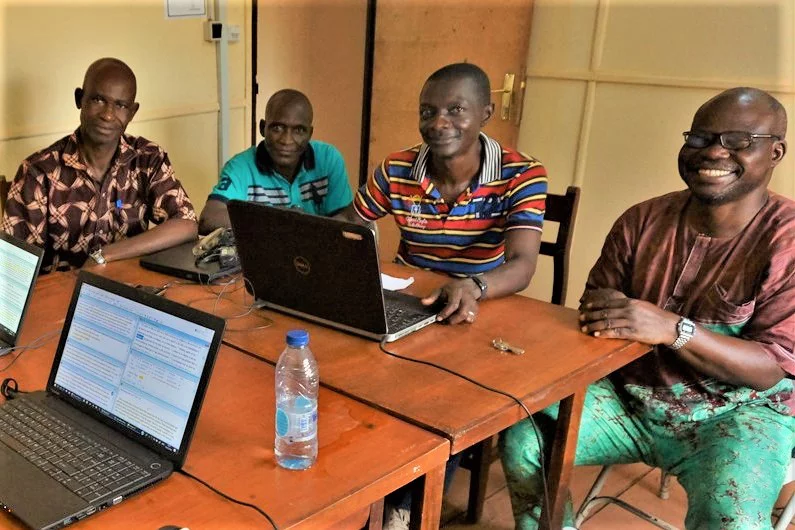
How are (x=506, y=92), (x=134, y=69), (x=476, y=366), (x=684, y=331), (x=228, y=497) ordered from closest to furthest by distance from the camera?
(x=228, y=497), (x=476, y=366), (x=684, y=331), (x=134, y=69), (x=506, y=92)

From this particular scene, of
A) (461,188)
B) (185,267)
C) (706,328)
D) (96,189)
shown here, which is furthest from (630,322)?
(96,189)

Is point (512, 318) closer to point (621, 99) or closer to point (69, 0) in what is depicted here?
point (621, 99)

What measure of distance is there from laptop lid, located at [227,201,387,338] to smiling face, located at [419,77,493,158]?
0.69 meters

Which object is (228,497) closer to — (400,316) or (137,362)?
(137,362)

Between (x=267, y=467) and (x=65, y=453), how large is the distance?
0.31m

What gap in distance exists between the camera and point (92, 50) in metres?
2.90

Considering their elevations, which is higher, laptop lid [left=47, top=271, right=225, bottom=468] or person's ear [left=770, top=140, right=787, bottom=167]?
person's ear [left=770, top=140, right=787, bottom=167]

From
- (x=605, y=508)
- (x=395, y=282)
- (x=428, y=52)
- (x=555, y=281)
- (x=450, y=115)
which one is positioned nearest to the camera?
(x=395, y=282)

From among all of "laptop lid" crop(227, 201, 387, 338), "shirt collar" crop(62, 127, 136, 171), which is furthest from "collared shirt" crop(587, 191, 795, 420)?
"shirt collar" crop(62, 127, 136, 171)

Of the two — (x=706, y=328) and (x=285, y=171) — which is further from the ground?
(x=285, y=171)

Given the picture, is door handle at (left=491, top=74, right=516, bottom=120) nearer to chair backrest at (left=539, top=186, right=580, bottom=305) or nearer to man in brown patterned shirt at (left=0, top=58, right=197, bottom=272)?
chair backrest at (left=539, top=186, right=580, bottom=305)

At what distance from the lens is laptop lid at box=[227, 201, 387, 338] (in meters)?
1.47

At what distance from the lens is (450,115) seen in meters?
2.12

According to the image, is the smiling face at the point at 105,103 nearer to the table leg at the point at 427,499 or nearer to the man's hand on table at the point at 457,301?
the man's hand on table at the point at 457,301
